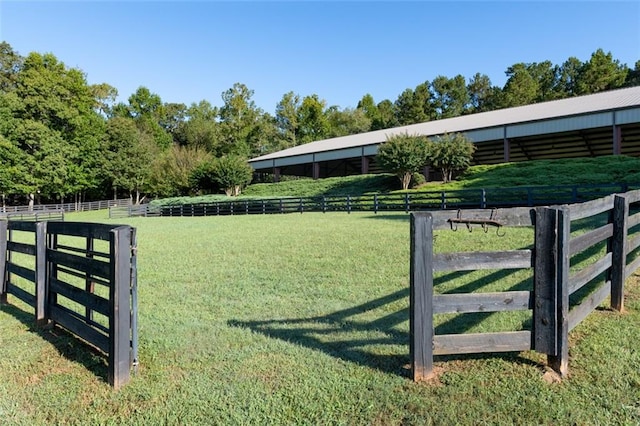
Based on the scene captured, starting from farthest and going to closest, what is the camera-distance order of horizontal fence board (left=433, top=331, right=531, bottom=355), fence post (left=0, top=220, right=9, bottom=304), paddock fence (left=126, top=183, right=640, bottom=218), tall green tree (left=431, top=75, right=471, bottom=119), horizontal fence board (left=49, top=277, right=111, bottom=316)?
tall green tree (left=431, top=75, right=471, bottom=119), paddock fence (left=126, top=183, right=640, bottom=218), fence post (left=0, top=220, right=9, bottom=304), horizontal fence board (left=49, top=277, right=111, bottom=316), horizontal fence board (left=433, top=331, right=531, bottom=355)

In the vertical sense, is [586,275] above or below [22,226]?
below

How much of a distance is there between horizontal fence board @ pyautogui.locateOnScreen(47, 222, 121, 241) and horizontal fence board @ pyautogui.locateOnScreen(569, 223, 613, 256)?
385 centimetres

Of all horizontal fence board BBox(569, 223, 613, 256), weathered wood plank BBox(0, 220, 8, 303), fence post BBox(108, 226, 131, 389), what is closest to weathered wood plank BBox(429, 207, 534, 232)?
horizontal fence board BBox(569, 223, 613, 256)

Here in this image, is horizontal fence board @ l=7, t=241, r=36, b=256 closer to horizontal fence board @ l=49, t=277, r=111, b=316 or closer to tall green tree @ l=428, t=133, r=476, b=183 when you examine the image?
horizontal fence board @ l=49, t=277, r=111, b=316

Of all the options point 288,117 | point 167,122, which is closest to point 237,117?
point 288,117

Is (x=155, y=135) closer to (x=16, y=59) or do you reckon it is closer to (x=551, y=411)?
(x=16, y=59)

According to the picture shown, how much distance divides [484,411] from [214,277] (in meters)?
5.03

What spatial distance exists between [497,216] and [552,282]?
0.64m

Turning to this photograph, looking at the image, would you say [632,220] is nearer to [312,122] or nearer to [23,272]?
[23,272]

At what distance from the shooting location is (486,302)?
10.2 feet

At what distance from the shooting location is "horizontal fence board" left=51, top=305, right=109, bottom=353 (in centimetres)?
328

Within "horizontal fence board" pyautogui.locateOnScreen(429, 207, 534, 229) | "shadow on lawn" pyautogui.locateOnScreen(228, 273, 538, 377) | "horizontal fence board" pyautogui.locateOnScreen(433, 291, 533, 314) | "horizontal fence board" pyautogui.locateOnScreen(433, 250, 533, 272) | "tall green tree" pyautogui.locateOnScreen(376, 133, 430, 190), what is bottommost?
"shadow on lawn" pyautogui.locateOnScreen(228, 273, 538, 377)

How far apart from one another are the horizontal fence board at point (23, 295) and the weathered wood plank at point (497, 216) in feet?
15.1

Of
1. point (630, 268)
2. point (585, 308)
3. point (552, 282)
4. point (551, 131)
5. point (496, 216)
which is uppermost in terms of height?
point (551, 131)
